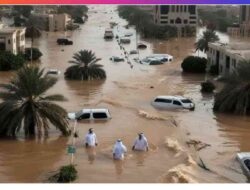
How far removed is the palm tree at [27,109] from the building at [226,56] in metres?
16.3

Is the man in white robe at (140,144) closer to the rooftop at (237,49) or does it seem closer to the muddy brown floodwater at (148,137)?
the muddy brown floodwater at (148,137)

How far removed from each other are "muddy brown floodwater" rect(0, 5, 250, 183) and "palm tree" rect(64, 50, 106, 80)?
79cm

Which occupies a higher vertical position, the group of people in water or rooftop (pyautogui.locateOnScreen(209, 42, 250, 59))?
rooftop (pyautogui.locateOnScreen(209, 42, 250, 59))

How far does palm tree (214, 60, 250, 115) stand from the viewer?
2523 cm

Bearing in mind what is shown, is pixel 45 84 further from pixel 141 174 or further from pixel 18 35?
pixel 18 35

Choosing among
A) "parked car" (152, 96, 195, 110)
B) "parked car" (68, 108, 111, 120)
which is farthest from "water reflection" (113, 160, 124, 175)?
"parked car" (152, 96, 195, 110)

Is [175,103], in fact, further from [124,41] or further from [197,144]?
[124,41]

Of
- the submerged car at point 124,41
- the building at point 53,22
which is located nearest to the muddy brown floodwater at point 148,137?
the submerged car at point 124,41

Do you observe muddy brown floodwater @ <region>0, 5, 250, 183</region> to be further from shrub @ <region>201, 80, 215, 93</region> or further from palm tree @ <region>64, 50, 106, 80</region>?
palm tree @ <region>64, 50, 106, 80</region>

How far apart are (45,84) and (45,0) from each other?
1148 centimetres

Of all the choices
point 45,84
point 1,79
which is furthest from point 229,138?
point 1,79

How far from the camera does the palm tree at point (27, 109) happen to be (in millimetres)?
19750

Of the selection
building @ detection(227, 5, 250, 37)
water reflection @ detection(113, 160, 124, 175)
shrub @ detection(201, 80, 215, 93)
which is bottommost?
water reflection @ detection(113, 160, 124, 175)

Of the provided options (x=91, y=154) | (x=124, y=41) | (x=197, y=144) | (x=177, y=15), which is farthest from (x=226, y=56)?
(x=177, y=15)
